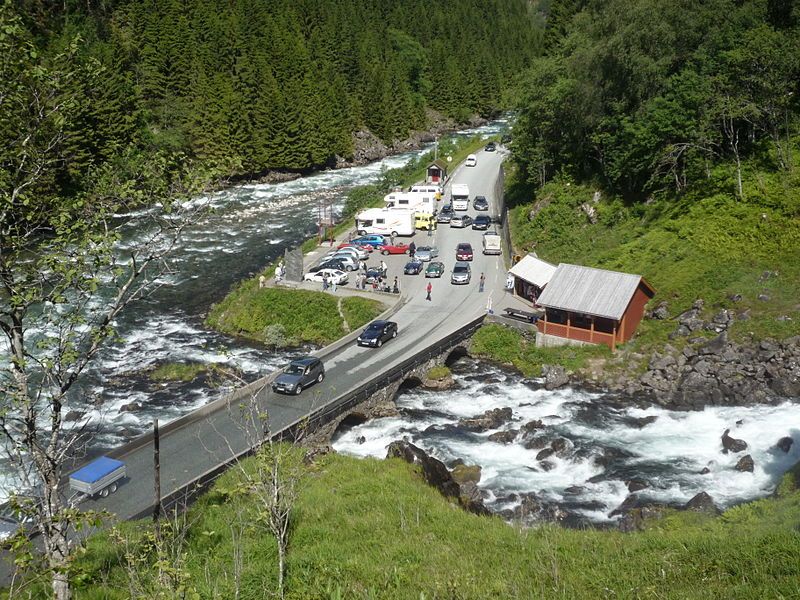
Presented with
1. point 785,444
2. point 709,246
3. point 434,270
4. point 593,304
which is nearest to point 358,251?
point 434,270

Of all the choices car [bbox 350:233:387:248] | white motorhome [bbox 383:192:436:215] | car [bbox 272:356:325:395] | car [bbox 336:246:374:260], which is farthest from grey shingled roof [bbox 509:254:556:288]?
white motorhome [bbox 383:192:436:215]

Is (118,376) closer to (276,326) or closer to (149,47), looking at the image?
(276,326)

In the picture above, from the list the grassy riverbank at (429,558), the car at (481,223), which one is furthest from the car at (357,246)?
the grassy riverbank at (429,558)

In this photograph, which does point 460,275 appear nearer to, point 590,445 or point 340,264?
point 340,264

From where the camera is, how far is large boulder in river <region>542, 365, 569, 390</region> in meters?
38.6

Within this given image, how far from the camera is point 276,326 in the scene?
4562 cm

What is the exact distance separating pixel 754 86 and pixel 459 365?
27945 mm

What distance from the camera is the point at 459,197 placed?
73.3 m

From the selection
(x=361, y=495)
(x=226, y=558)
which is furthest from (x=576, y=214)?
(x=226, y=558)

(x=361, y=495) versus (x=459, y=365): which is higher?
(x=361, y=495)

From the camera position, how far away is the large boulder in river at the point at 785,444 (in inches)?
1179

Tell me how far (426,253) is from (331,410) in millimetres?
26599

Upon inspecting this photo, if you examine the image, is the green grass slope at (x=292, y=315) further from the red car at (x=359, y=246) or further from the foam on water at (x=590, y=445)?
the red car at (x=359, y=246)

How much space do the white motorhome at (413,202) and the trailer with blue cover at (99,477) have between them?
46730 millimetres
